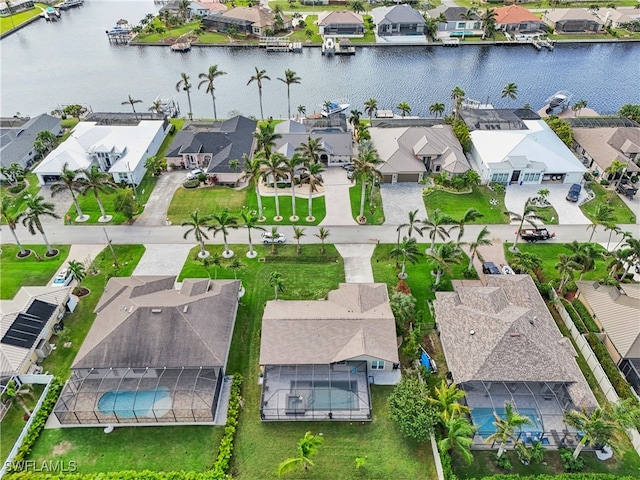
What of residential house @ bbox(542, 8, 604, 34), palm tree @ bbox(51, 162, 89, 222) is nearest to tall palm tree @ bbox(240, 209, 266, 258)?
palm tree @ bbox(51, 162, 89, 222)

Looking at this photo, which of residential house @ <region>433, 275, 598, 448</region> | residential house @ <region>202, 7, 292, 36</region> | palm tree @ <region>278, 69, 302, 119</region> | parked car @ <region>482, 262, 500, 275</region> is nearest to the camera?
residential house @ <region>433, 275, 598, 448</region>

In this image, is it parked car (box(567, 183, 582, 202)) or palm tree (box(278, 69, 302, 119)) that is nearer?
parked car (box(567, 183, 582, 202))

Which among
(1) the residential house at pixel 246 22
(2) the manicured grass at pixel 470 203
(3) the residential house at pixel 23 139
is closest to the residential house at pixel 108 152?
(3) the residential house at pixel 23 139

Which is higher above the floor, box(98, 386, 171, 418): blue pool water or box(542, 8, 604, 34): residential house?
box(542, 8, 604, 34): residential house

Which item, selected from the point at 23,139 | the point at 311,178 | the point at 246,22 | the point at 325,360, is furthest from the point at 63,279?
the point at 246,22

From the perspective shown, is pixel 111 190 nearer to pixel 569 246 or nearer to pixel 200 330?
pixel 200 330

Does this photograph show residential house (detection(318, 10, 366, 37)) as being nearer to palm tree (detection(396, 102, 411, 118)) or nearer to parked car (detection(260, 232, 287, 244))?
palm tree (detection(396, 102, 411, 118))
